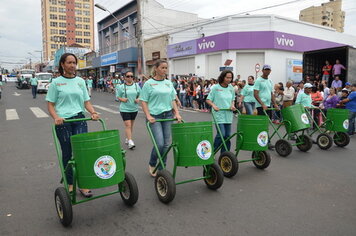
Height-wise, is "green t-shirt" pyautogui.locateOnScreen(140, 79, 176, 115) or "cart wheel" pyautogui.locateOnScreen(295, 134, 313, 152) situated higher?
"green t-shirt" pyautogui.locateOnScreen(140, 79, 176, 115)

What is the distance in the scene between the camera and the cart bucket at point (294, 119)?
5.97 metres

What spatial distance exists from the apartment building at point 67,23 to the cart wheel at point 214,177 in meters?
125

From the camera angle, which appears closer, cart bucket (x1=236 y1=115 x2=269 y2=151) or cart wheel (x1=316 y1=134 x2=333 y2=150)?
cart bucket (x1=236 y1=115 x2=269 y2=151)

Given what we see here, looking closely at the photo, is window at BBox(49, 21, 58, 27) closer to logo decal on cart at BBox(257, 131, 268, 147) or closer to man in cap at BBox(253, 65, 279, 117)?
man in cap at BBox(253, 65, 279, 117)

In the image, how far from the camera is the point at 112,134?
306cm

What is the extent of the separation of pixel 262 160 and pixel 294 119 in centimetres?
144

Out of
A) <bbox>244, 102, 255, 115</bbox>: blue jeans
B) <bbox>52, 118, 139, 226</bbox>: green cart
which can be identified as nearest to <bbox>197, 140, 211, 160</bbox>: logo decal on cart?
<bbox>52, 118, 139, 226</bbox>: green cart

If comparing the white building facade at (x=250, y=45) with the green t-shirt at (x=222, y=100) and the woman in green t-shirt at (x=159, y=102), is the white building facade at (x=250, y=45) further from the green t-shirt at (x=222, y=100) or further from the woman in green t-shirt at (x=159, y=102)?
the woman in green t-shirt at (x=159, y=102)

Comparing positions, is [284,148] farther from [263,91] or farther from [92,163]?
[92,163]

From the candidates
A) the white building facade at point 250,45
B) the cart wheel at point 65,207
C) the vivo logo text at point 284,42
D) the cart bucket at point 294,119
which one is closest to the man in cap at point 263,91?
the cart bucket at point 294,119

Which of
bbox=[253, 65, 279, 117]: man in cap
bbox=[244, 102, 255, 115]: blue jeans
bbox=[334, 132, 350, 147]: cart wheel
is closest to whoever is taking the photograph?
bbox=[253, 65, 279, 117]: man in cap

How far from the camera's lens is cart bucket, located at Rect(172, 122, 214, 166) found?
11.9 feet

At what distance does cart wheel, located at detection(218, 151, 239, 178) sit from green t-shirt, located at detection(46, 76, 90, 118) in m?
2.37

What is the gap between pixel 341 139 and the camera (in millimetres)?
7188
